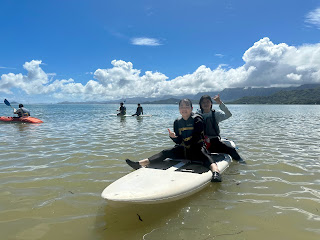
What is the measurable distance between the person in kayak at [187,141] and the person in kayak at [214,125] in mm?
1362

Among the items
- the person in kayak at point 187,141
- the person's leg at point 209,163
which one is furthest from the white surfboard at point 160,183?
the person in kayak at point 187,141

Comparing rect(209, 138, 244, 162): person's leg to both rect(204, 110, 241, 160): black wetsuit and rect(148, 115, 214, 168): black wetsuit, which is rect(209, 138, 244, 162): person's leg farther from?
rect(148, 115, 214, 168): black wetsuit

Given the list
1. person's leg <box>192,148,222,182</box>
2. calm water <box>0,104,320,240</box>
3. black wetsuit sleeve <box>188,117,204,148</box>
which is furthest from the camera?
black wetsuit sleeve <box>188,117,204,148</box>

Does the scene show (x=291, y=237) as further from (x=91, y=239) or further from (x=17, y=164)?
(x=17, y=164)

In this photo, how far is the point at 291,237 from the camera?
10.8ft

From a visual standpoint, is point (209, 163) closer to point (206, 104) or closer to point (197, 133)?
point (197, 133)

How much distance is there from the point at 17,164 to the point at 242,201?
6.40 metres

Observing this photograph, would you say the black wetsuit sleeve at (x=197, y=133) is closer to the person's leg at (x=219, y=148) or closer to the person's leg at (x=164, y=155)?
the person's leg at (x=164, y=155)

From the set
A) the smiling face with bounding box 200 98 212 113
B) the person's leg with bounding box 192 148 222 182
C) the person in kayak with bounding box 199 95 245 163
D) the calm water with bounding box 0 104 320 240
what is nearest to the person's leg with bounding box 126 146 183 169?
the person's leg with bounding box 192 148 222 182

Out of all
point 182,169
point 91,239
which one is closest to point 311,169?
point 182,169

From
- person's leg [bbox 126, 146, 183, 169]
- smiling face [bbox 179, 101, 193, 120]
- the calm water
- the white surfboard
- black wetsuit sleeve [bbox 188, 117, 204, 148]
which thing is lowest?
the calm water

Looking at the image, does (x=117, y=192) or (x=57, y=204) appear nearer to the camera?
(x=117, y=192)

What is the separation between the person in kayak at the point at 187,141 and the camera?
5.73m

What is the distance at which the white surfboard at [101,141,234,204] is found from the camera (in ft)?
12.6
